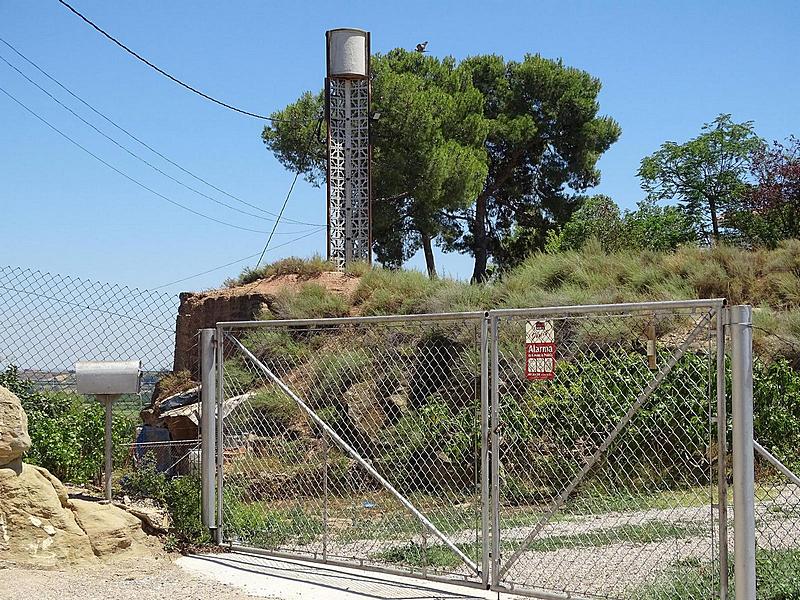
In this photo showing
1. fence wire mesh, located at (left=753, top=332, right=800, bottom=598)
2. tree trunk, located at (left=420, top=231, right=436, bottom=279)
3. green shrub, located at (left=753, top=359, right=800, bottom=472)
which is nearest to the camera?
fence wire mesh, located at (left=753, top=332, right=800, bottom=598)

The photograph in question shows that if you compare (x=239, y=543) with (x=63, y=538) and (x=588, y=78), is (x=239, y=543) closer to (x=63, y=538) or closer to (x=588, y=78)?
(x=63, y=538)

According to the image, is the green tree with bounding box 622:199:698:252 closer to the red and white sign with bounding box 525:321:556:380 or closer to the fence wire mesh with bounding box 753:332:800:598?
the fence wire mesh with bounding box 753:332:800:598

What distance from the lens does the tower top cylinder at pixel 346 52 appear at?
848 inches

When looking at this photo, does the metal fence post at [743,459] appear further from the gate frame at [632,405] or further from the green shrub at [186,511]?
the green shrub at [186,511]

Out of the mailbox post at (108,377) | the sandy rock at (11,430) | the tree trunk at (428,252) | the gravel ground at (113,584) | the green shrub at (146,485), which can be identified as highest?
the tree trunk at (428,252)

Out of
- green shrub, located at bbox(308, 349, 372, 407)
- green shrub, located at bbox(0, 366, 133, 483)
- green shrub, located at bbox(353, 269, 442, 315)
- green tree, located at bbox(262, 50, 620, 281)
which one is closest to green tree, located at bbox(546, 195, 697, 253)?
green tree, located at bbox(262, 50, 620, 281)

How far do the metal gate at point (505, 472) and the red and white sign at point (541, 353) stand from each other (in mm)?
10

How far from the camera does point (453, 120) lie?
2981 centimetres

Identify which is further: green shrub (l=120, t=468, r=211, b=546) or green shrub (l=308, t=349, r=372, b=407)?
green shrub (l=308, t=349, r=372, b=407)

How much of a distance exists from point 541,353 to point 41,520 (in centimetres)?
416

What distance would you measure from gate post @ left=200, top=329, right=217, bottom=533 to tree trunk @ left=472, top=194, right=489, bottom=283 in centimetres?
2391

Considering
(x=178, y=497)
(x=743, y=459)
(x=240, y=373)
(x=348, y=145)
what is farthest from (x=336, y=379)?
(x=348, y=145)

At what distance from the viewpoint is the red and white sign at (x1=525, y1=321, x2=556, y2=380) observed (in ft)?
20.5

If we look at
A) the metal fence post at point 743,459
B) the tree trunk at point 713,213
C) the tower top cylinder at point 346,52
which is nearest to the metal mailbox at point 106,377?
the metal fence post at point 743,459
